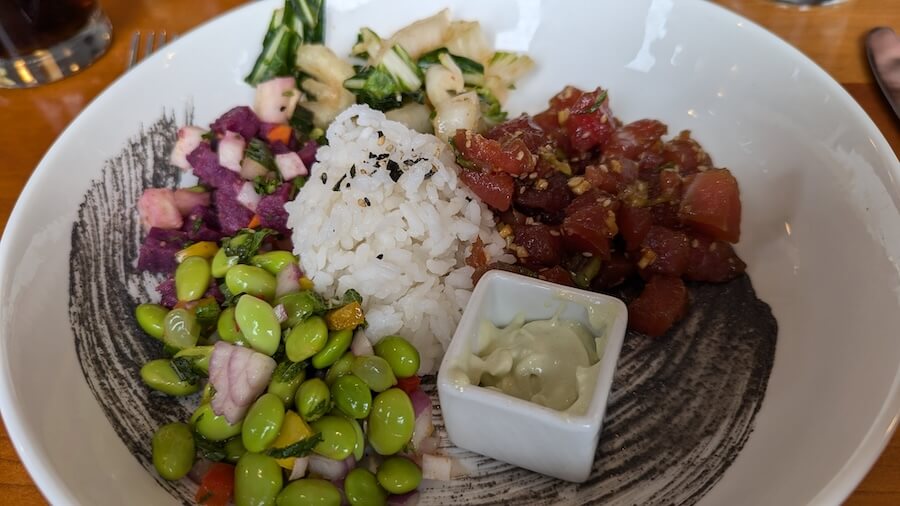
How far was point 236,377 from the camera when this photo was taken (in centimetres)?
199

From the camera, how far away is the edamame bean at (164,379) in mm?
2045

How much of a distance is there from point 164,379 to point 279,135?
1.12m

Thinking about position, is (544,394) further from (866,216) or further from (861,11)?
(861,11)

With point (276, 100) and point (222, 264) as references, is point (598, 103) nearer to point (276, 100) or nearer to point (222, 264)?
point (276, 100)

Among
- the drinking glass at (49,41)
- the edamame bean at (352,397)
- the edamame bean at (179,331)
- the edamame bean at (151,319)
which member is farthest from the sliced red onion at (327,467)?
the drinking glass at (49,41)

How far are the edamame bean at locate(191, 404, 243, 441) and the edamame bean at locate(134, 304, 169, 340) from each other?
0.36 meters

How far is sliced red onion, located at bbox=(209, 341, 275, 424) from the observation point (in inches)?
77.0

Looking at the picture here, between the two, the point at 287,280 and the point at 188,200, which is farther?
the point at 188,200

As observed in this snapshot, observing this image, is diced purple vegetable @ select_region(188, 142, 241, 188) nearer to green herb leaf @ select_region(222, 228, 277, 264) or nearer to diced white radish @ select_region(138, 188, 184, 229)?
diced white radish @ select_region(138, 188, 184, 229)

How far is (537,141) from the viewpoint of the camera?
248 centimetres

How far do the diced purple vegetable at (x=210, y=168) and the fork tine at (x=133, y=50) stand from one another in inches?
37.7

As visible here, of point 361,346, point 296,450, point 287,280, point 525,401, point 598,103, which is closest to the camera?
point 525,401

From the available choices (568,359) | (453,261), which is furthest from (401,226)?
(568,359)

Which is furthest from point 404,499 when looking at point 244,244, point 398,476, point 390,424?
point 244,244
